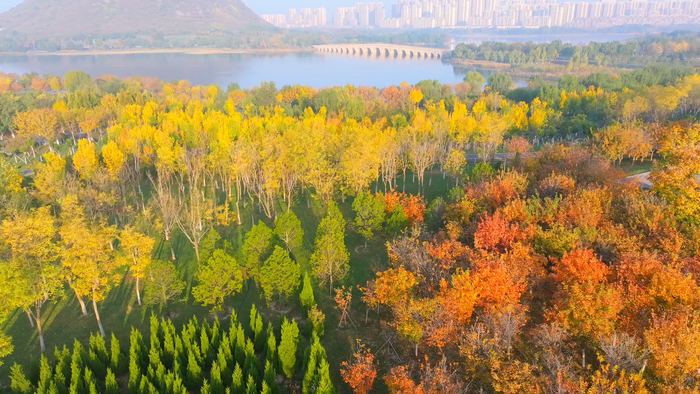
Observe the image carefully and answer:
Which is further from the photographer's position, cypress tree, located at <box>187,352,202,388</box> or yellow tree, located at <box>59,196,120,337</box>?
yellow tree, located at <box>59,196,120,337</box>

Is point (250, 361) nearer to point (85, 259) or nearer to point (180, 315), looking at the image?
point (180, 315)

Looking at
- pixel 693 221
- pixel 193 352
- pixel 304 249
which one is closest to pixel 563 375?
pixel 693 221

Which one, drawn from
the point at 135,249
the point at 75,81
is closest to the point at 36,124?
the point at 75,81

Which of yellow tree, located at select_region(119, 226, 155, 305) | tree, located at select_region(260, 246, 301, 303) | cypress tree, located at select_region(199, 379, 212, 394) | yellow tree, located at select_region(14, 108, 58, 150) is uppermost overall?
yellow tree, located at select_region(14, 108, 58, 150)

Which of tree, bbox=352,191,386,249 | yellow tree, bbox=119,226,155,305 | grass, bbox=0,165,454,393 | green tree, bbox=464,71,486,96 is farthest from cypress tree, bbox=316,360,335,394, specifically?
green tree, bbox=464,71,486,96

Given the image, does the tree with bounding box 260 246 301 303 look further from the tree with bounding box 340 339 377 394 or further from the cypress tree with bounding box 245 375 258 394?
the tree with bounding box 340 339 377 394
